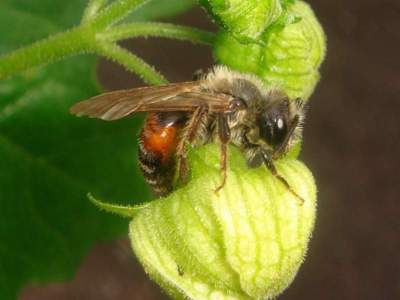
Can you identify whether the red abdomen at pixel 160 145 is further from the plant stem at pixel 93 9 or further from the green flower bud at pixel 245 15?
the plant stem at pixel 93 9

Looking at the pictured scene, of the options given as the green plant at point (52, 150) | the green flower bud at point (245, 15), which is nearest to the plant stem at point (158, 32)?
the green plant at point (52, 150)

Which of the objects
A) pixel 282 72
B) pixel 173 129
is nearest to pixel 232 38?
pixel 282 72

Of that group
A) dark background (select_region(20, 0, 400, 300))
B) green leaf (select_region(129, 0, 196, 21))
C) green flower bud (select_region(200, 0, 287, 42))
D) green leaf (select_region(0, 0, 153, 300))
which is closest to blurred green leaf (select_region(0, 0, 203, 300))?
green leaf (select_region(0, 0, 153, 300))

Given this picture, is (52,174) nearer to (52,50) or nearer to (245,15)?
(52,50)

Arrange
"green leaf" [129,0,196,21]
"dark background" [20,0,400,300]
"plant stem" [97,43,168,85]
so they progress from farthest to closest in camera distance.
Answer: "dark background" [20,0,400,300]
"green leaf" [129,0,196,21]
"plant stem" [97,43,168,85]

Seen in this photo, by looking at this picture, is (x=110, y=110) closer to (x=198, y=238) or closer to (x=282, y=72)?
(x=198, y=238)

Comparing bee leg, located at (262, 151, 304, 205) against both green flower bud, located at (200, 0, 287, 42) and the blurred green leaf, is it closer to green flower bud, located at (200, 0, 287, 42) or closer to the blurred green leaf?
green flower bud, located at (200, 0, 287, 42)

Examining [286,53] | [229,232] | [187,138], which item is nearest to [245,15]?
[286,53]
